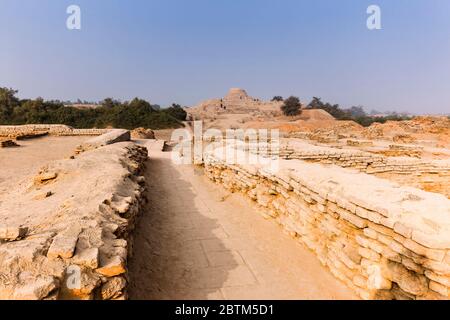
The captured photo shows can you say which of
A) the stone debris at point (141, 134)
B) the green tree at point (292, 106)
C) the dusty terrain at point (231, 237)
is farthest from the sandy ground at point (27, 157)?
the green tree at point (292, 106)

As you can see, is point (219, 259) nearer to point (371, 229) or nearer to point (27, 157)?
point (371, 229)

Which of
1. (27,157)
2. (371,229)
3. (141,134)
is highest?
(141,134)

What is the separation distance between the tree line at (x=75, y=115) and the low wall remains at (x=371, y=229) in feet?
90.8

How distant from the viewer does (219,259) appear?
12.7ft

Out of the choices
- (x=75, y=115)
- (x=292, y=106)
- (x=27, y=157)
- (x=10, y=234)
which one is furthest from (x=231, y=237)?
Answer: (x=292, y=106)

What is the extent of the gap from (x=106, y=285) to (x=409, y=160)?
8.60 m

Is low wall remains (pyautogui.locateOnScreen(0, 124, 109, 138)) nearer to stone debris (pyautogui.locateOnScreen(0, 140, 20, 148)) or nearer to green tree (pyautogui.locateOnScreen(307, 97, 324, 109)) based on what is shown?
stone debris (pyautogui.locateOnScreen(0, 140, 20, 148))

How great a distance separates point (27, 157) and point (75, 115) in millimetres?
23088

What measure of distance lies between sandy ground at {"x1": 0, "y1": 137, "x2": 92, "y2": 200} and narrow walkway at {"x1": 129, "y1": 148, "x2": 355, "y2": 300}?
4276 millimetres

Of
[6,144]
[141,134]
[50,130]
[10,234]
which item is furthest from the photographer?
[141,134]
